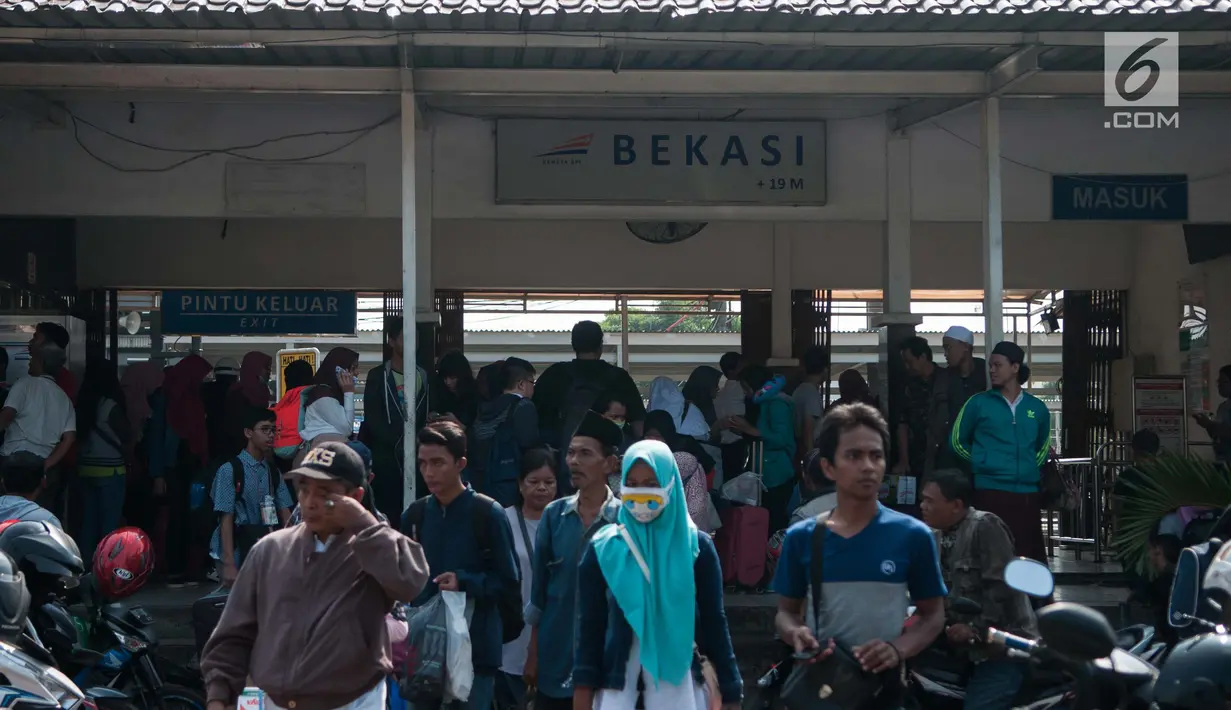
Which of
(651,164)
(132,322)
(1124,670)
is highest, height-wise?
(651,164)

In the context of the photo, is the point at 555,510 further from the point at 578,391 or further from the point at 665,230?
the point at 665,230

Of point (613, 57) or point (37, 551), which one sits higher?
point (613, 57)

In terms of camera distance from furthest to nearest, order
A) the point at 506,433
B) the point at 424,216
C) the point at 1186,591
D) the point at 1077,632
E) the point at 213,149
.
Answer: the point at 213,149
the point at 424,216
the point at 506,433
the point at 1186,591
the point at 1077,632

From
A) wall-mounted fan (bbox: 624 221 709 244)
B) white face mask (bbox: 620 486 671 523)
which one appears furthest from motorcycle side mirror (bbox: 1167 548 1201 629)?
wall-mounted fan (bbox: 624 221 709 244)

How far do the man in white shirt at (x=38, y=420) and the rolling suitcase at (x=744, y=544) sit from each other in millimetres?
4406

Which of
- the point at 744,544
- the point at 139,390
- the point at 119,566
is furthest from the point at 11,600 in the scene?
the point at 139,390

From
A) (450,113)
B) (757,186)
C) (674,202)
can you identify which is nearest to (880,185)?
(757,186)

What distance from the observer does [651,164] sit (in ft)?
33.1

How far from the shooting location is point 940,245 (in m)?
12.8

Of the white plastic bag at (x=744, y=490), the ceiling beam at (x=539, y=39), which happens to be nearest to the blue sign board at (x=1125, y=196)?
the ceiling beam at (x=539, y=39)

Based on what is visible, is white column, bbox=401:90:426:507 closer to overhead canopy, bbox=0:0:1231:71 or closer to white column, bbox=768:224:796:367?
overhead canopy, bbox=0:0:1231:71

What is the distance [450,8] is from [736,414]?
3751 mm

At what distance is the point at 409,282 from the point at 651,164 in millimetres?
2773

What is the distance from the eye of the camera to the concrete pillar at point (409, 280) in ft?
26.2
